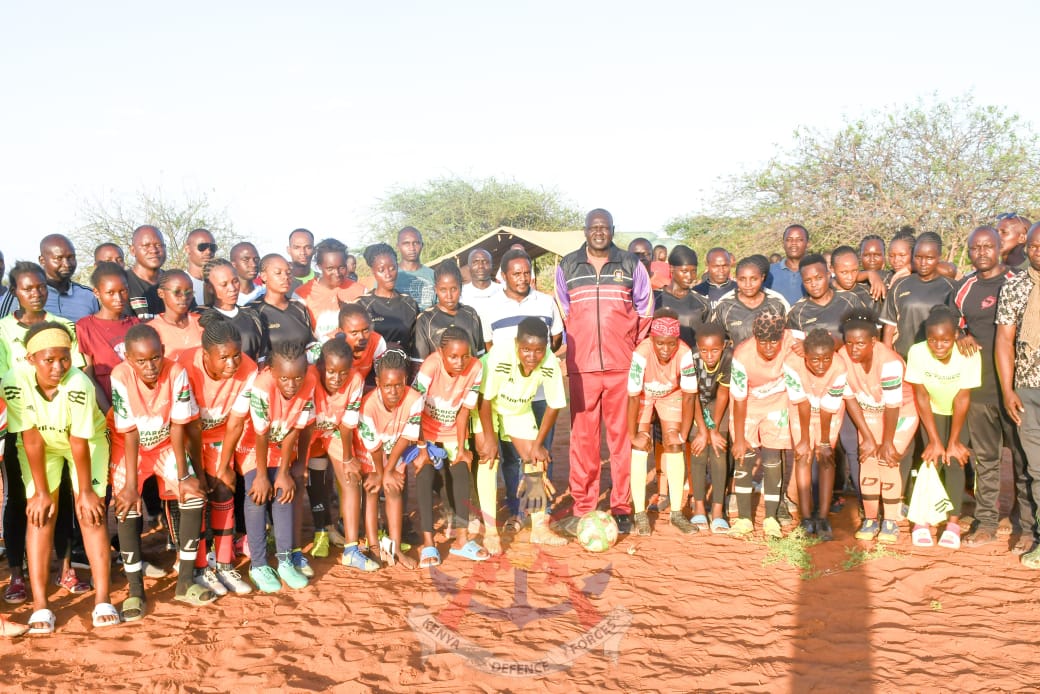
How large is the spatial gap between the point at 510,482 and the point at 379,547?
147 cm

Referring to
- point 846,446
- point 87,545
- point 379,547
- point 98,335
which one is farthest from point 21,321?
point 846,446

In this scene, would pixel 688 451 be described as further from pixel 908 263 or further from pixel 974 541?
pixel 908 263

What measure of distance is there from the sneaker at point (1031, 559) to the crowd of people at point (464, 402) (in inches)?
0.7

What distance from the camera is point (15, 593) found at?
14.8ft

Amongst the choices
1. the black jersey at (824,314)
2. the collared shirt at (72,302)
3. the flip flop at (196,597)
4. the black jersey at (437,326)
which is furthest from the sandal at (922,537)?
the collared shirt at (72,302)

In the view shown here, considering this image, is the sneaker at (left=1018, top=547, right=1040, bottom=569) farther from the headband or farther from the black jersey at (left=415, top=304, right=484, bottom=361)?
the black jersey at (left=415, top=304, right=484, bottom=361)

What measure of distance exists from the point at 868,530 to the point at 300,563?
4.13 m

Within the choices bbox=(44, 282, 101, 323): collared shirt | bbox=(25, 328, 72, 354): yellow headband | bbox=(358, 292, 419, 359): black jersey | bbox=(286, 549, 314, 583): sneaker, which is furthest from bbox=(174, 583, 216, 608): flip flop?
bbox=(358, 292, 419, 359): black jersey

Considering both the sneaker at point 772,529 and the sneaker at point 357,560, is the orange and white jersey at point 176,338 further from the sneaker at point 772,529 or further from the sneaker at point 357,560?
the sneaker at point 772,529

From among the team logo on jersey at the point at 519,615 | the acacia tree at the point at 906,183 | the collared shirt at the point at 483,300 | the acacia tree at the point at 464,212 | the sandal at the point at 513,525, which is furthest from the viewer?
the acacia tree at the point at 464,212

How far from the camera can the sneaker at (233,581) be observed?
15.2ft

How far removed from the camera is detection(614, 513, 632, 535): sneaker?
18.6 feet

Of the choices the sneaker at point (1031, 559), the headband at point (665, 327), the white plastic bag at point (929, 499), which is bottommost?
the sneaker at point (1031, 559)

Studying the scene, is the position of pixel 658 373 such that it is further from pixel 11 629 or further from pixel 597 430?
pixel 11 629
